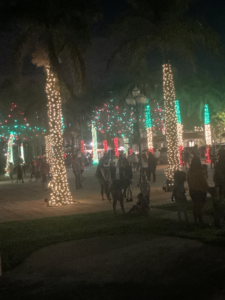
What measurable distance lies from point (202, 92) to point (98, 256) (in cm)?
4035

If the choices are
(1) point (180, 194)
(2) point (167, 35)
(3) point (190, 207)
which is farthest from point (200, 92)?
(1) point (180, 194)

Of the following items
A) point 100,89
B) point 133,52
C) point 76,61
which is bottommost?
point 76,61

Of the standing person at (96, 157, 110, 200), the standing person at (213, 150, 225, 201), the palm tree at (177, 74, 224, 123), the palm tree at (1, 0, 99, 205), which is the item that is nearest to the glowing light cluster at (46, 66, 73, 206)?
the palm tree at (1, 0, 99, 205)

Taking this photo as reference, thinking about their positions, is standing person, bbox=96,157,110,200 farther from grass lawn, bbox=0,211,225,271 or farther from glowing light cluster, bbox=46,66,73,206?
grass lawn, bbox=0,211,225,271

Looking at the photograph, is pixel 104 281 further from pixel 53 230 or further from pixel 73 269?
pixel 53 230

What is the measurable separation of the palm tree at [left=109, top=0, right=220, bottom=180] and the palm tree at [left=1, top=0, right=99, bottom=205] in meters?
3.29

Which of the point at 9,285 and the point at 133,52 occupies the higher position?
the point at 133,52

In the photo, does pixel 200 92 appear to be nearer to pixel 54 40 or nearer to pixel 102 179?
pixel 102 179

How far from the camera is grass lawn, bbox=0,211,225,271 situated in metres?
7.13

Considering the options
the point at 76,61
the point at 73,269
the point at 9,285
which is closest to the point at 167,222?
the point at 73,269

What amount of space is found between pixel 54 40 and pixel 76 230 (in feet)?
27.2

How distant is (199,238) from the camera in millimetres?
7180

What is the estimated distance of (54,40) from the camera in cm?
1410

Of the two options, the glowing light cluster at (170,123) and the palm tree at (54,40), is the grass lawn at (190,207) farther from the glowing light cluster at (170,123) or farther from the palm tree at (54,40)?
the glowing light cluster at (170,123)
